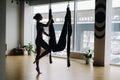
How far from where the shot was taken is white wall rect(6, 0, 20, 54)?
9555 mm

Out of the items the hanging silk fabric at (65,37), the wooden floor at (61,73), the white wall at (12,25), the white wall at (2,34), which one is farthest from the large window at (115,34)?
the white wall at (2,34)

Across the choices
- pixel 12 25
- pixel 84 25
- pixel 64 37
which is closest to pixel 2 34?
pixel 64 37

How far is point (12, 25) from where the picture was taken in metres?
9.73

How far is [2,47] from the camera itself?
2.57 metres

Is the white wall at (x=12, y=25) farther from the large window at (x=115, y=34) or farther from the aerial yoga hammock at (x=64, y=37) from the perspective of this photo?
the aerial yoga hammock at (x=64, y=37)

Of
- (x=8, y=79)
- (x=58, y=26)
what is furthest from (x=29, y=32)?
(x=8, y=79)

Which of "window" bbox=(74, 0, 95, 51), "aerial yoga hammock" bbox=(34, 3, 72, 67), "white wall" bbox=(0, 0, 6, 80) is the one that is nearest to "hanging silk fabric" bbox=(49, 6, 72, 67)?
"aerial yoga hammock" bbox=(34, 3, 72, 67)

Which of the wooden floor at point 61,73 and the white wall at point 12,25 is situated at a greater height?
the white wall at point 12,25

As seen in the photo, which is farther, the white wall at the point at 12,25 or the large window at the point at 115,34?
the white wall at the point at 12,25

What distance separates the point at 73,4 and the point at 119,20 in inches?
86.9

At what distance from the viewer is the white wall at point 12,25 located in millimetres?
9555

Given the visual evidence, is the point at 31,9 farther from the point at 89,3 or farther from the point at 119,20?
the point at 119,20

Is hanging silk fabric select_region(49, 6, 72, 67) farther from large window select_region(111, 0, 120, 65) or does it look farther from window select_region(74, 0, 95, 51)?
window select_region(74, 0, 95, 51)

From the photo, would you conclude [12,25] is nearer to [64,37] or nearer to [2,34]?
[64,37]
